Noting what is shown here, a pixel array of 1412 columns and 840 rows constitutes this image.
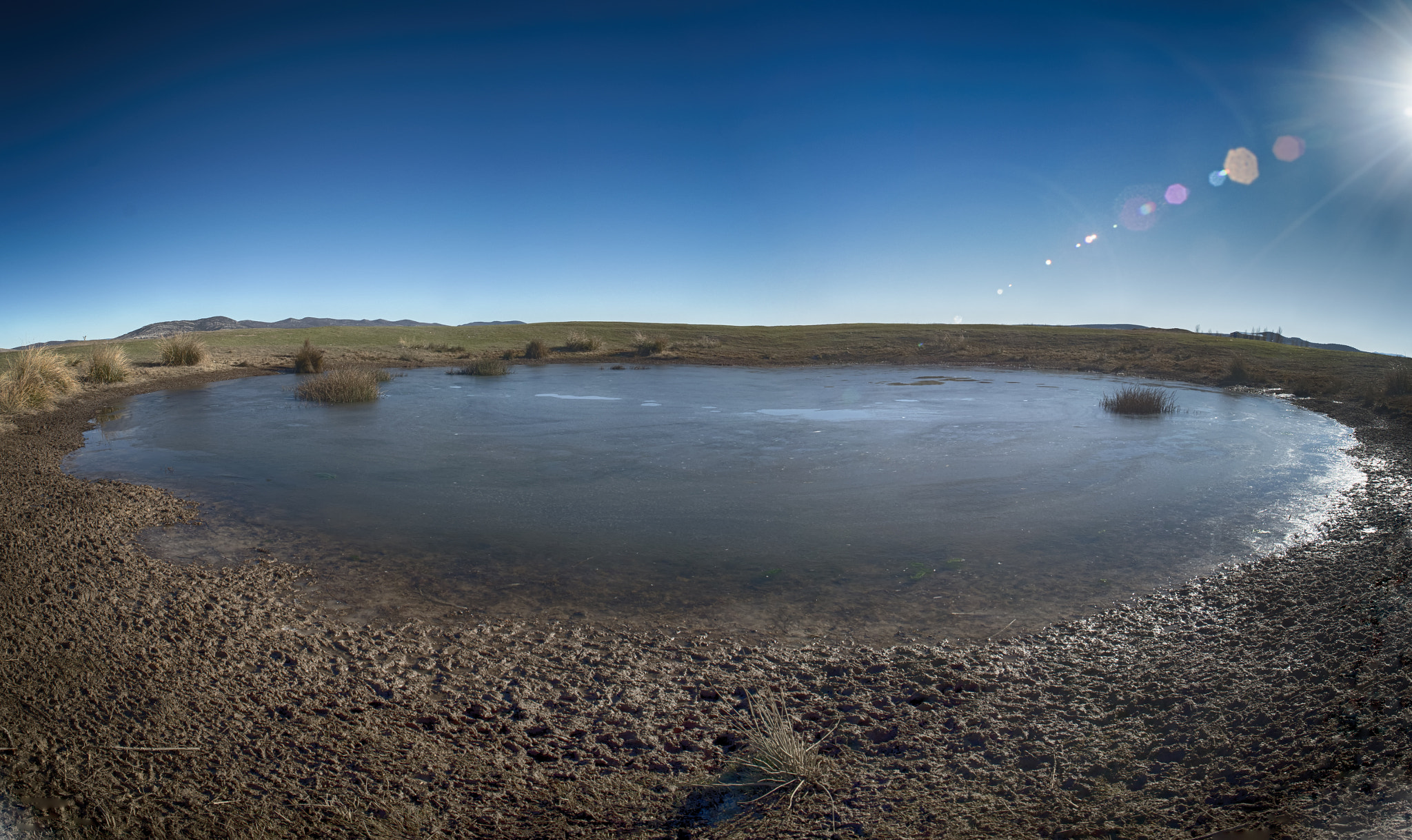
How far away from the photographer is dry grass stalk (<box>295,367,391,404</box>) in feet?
50.1

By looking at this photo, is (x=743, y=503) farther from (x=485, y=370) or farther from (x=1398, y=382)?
(x=485, y=370)

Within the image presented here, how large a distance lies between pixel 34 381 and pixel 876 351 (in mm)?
27836

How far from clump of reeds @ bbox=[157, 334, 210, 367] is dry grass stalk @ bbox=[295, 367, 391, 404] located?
A: 10164 millimetres

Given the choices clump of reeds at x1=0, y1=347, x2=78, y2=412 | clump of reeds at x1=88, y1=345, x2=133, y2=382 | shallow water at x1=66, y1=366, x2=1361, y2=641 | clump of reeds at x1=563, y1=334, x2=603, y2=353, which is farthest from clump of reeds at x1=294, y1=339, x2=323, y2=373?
clump of reeds at x1=563, y1=334, x2=603, y2=353

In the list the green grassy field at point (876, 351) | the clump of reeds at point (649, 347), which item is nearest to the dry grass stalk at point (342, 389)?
the green grassy field at point (876, 351)

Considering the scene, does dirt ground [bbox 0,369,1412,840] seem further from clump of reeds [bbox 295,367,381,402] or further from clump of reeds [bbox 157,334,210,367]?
clump of reeds [bbox 157,334,210,367]

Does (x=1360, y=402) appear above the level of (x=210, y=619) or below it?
above

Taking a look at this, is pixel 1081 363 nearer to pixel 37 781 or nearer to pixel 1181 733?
pixel 1181 733

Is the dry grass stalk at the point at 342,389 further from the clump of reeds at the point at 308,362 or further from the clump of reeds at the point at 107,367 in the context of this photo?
the clump of reeds at the point at 308,362

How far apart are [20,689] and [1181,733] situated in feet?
15.9

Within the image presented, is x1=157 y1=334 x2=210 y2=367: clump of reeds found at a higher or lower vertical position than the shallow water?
higher

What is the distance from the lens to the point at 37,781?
99.1 inches

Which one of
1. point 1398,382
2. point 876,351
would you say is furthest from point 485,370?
point 1398,382

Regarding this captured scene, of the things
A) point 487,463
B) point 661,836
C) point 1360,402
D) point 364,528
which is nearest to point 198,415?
point 487,463
